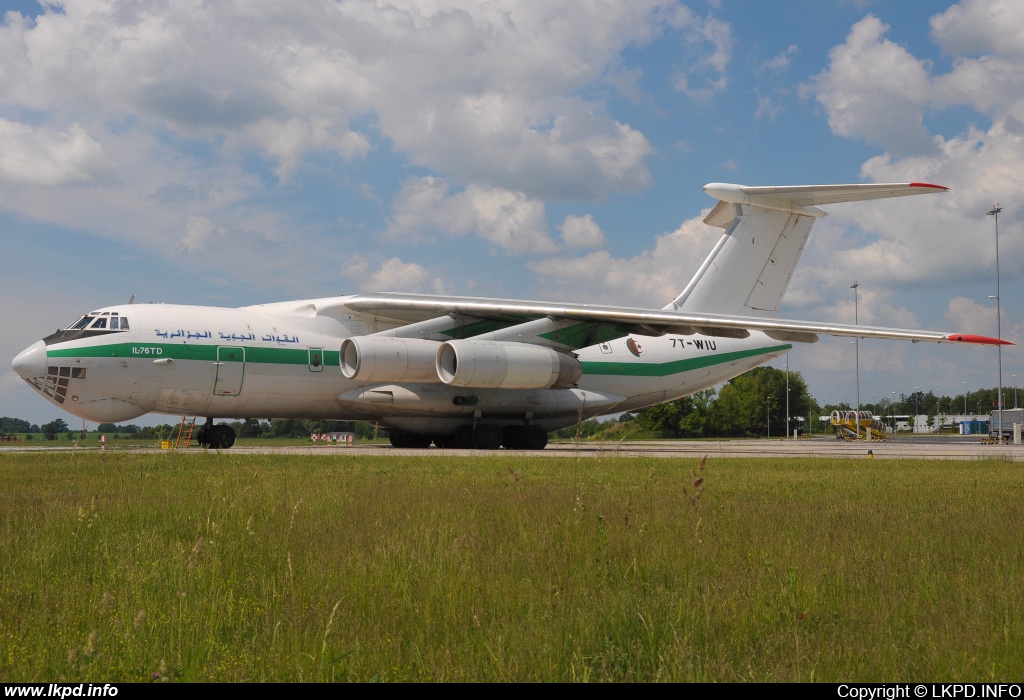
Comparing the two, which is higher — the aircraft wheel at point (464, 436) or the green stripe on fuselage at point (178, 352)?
the green stripe on fuselage at point (178, 352)

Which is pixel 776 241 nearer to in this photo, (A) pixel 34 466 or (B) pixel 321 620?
(A) pixel 34 466

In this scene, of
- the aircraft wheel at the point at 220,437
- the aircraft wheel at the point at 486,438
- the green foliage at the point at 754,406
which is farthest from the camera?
the green foliage at the point at 754,406

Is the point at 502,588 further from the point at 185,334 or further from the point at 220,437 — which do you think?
the point at 220,437

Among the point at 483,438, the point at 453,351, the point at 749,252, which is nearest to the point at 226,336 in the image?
the point at 453,351

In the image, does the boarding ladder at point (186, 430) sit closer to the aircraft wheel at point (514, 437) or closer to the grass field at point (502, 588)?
the aircraft wheel at point (514, 437)

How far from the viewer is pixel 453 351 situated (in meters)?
15.8

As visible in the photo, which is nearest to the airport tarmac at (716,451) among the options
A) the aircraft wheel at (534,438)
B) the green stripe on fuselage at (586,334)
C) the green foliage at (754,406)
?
the aircraft wheel at (534,438)

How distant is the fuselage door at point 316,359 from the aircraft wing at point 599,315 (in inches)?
51.4

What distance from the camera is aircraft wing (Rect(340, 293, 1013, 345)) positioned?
16.2m

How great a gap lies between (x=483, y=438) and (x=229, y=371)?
537 centimetres

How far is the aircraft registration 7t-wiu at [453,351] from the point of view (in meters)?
14.8

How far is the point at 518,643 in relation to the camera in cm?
290

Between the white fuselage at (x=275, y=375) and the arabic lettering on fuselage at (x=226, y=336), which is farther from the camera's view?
the arabic lettering on fuselage at (x=226, y=336)
